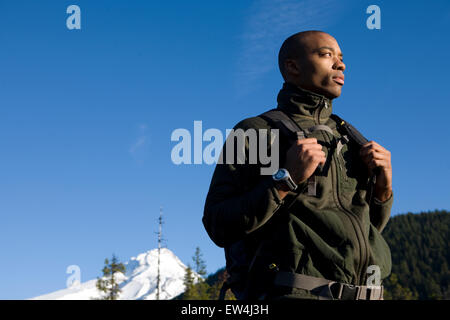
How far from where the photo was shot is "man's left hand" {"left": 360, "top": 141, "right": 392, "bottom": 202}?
5.12 metres

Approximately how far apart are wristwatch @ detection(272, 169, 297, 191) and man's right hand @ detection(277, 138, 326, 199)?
9 cm

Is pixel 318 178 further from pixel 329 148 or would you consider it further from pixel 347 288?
pixel 347 288

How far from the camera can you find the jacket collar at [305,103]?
5.30m

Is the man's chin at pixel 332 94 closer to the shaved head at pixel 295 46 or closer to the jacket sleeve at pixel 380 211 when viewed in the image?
the shaved head at pixel 295 46

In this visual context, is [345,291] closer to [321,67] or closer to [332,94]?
[332,94]

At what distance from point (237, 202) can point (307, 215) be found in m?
0.65

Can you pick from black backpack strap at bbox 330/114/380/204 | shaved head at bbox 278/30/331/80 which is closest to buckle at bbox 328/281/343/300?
black backpack strap at bbox 330/114/380/204

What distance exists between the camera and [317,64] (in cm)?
532

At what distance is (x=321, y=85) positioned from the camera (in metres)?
5.29

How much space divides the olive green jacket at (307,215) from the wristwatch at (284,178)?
0.09 m

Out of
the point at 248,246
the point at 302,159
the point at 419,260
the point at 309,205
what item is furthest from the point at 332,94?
the point at 419,260
